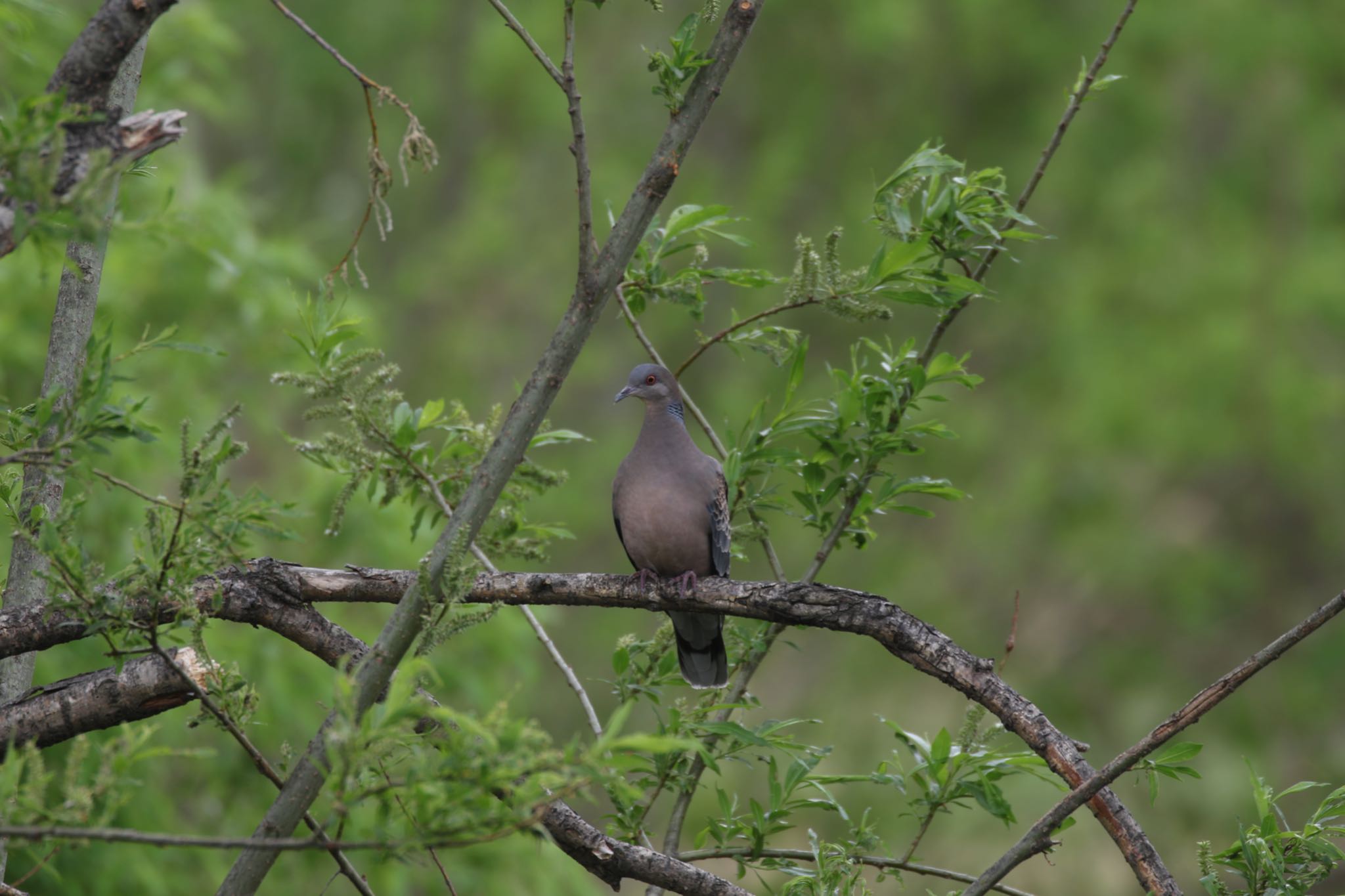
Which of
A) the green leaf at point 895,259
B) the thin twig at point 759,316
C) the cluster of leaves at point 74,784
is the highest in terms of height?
the green leaf at point 895,259

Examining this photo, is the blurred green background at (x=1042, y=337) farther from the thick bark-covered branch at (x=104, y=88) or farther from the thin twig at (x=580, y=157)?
the thick bark-covered branch at (x=104, y=88)

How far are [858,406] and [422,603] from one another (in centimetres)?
156

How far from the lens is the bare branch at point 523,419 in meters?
2.60

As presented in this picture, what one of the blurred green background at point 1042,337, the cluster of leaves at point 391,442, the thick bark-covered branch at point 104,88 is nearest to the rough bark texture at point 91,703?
the cluster of leaves at point 391,442

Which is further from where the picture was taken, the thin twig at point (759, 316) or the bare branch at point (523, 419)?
the thin twig at point (759, 316)

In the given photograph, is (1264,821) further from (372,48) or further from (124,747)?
(372,48)

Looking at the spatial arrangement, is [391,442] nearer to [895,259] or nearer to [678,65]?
[678,65]

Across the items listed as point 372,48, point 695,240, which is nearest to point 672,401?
point 695,240

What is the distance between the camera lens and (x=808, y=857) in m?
3.39

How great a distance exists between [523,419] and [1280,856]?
2141 millimetres

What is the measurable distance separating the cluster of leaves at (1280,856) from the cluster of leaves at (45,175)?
2744 millimetres

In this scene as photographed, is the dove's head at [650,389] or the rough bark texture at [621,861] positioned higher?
the dove's head at [650,389]

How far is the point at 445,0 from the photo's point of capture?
45.9 feet

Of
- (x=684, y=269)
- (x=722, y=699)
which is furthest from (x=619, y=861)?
(x=684, y=269)
